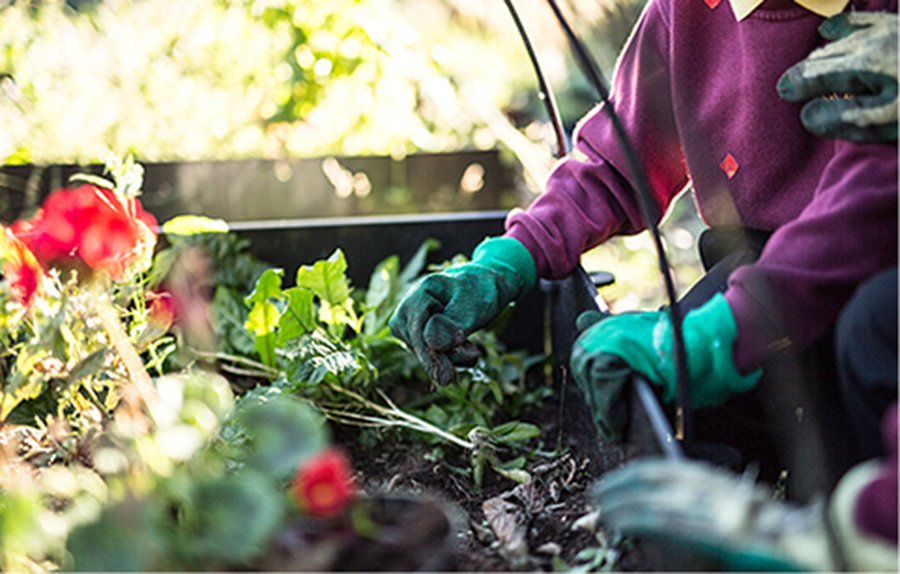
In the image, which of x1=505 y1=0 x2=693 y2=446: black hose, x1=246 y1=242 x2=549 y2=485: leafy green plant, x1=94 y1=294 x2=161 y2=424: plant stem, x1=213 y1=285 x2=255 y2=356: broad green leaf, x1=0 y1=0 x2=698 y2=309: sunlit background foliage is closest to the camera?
x1=505 y1=0 x2=693 y2=446: black hose

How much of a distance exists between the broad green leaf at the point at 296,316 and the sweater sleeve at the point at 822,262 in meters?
0.76

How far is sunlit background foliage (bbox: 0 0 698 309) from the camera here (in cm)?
299

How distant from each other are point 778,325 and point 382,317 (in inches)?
36.2

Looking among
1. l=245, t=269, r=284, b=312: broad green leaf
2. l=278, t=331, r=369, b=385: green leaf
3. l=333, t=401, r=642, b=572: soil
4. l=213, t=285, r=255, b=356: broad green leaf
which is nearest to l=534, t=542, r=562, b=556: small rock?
l=333, t=401, r=642, b=572: soil

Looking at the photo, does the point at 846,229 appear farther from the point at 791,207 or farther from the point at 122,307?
the point at 122,307

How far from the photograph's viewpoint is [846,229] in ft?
3.60

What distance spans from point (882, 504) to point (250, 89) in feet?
9.01

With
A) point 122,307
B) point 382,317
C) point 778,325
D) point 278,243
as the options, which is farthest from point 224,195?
point 778,325

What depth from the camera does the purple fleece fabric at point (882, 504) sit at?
2.66 ft

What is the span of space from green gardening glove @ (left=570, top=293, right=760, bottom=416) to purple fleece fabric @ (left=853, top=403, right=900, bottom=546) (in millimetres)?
→ 292

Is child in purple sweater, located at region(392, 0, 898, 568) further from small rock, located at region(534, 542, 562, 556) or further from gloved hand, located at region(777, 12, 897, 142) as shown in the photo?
small rock, located at region(534, 542, 562, 556)

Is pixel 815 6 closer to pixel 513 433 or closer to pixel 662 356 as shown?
pixel 662 356

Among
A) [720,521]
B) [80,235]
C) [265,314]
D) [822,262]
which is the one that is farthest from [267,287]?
[720,521]

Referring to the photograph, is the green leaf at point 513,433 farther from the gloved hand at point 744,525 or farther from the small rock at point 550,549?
the gloved hand at point 744,525
